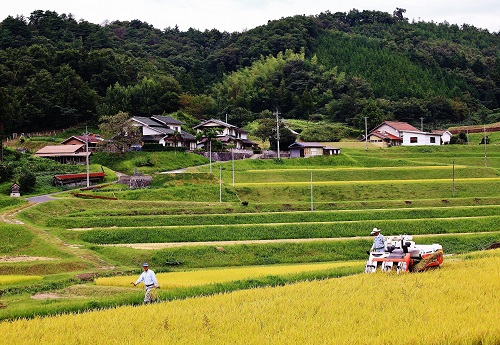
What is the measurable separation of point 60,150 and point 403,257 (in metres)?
41.7

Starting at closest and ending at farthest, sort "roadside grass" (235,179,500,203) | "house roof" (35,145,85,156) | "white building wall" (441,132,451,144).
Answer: "roadside grass" (235,179,500,203)
"house roof" (35,145,85,156)
"white building wall" (441,132,451,144)

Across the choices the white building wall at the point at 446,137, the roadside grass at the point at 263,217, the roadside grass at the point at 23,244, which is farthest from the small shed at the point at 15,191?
the white building wall at the point at 446,137

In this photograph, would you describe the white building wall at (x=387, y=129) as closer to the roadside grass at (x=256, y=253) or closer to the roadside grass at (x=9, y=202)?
the roadside grass at (x=256, y=253)

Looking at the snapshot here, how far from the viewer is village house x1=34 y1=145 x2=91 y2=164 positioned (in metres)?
50.9

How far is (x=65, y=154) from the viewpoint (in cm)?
5097

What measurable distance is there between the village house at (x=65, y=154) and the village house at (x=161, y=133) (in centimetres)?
713

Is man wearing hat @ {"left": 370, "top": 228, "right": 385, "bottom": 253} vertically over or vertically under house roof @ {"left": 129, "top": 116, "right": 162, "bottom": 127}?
under

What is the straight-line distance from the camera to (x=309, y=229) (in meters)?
28.6

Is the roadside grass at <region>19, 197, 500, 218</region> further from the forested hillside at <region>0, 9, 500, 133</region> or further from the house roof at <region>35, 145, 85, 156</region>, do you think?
the house roof at <region>35, 145, 85, 156</region>

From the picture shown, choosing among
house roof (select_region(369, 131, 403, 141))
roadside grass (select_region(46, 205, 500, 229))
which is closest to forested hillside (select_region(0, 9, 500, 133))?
house roof (select_region(369, 131, 403, 141))

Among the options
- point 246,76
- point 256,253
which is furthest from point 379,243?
point 246,76

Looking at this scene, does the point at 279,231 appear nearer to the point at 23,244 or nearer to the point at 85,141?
the point at 23,244

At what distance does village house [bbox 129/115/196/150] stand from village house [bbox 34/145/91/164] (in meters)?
7.13

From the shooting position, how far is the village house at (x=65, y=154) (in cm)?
5091
